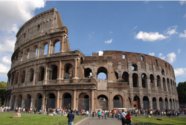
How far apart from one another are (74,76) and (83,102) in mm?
4424

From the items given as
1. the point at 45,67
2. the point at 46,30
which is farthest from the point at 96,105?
the point at 46,30

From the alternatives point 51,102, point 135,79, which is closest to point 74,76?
point 51,102

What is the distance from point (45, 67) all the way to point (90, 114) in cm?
1217

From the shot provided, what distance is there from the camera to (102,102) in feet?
120

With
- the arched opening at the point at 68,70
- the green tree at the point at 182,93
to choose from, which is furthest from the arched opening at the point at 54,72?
the green tree at the point at 182,93

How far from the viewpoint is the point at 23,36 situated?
4831 centimetres

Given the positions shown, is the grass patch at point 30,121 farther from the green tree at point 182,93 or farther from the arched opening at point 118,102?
the green tree at point 182,93

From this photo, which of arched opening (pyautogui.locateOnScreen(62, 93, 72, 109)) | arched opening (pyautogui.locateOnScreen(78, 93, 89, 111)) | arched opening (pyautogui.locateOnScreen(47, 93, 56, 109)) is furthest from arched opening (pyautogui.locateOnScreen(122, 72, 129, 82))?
arched opening (pyautogui.locateOnScreen(47, 93, 56, 109))

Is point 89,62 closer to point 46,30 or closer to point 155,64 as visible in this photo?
point 46,30

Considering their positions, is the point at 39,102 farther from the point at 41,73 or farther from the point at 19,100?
the point at 19,100

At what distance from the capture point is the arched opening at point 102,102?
36.0m

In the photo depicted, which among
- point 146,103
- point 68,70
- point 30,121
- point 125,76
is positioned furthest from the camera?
point 125,76

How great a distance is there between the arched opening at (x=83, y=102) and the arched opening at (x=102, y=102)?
2099mm

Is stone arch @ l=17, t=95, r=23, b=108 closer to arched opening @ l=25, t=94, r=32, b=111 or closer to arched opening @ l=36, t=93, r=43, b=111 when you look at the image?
arched opening @ l=25, t=94, r=32, b=111
